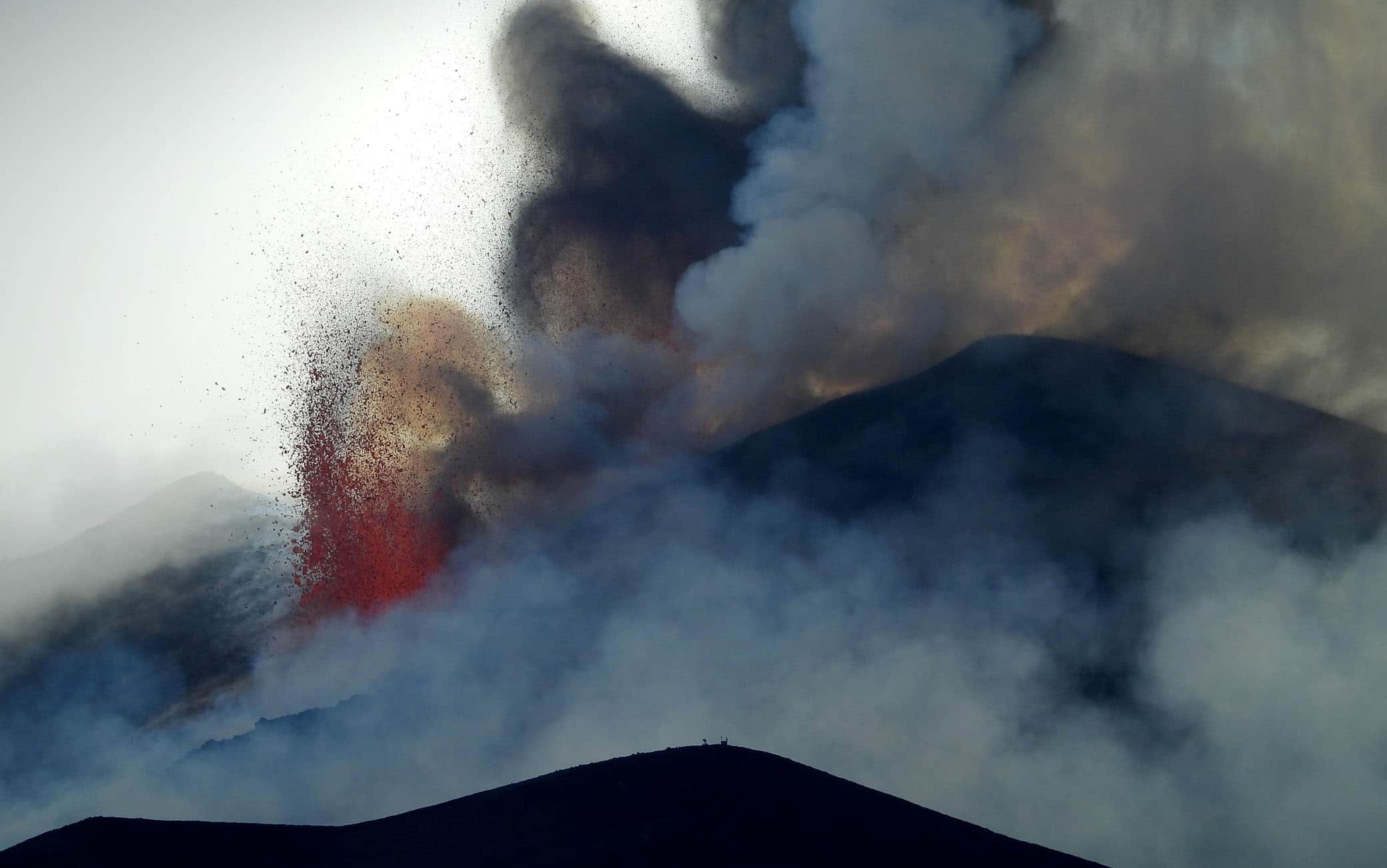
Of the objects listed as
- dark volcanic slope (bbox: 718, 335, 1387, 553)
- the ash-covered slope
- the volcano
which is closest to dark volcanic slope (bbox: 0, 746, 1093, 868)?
the volcano

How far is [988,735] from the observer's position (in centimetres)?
2009

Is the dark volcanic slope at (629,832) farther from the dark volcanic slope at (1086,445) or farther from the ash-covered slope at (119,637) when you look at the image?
the ash-covered slope at (119,637)

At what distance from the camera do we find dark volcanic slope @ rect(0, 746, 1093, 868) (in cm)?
1316

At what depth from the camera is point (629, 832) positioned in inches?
539

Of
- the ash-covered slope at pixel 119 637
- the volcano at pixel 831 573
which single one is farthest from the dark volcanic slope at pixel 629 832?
the ash-covered slope at pixel 119 637

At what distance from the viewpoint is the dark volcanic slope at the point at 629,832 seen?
518 inches

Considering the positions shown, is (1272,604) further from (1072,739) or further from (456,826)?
(456,826)

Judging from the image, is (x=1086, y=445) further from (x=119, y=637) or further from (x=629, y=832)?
(x=119, y=637)

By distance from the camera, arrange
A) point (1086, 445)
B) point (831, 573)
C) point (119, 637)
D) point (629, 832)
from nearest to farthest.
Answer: point (629, 832) < point (831, 573) < point (1086, 445) < point (119, 637)

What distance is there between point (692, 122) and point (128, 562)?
22982mm

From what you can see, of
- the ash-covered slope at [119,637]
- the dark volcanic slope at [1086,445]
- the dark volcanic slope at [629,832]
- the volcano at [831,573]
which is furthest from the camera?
the ash-covered slope at [119,637]

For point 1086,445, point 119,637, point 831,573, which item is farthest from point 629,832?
point 119,637

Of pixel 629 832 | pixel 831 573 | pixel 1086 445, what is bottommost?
pixel 629 832

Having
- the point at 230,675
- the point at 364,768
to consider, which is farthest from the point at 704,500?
the point at 230,675
